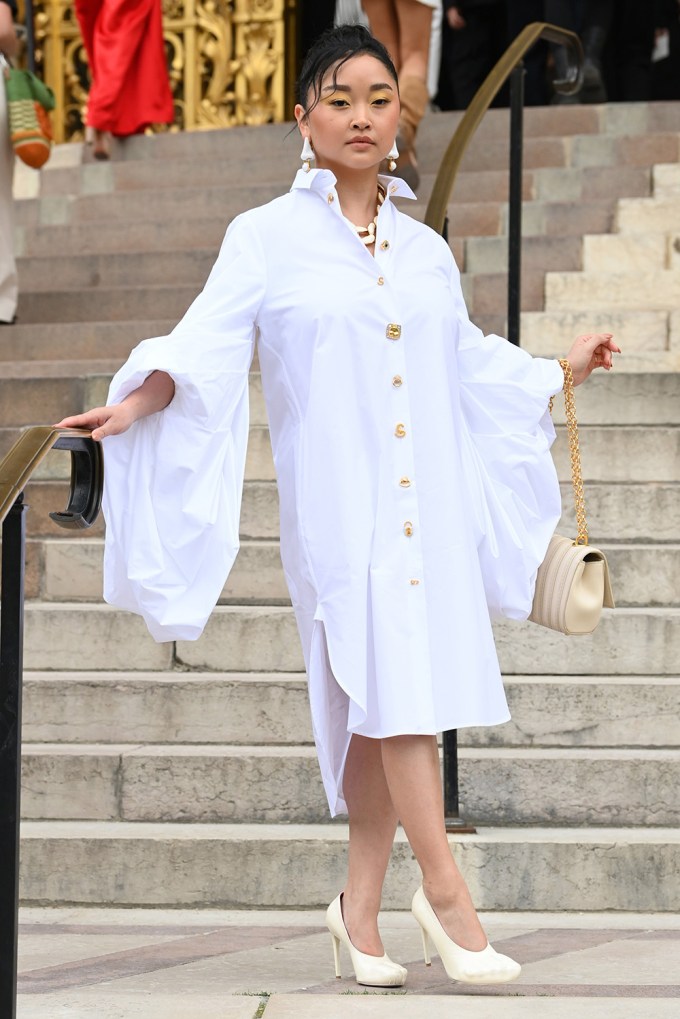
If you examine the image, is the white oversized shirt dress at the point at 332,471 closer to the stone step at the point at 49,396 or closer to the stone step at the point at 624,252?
the stone step at the point at 49,396

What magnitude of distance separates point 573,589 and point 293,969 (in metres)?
0.97

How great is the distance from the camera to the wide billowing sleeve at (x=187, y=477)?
347cm

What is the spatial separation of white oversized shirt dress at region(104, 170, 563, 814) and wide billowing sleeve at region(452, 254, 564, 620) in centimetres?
8

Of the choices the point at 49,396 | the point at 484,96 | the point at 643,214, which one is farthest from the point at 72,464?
the point at 643,214

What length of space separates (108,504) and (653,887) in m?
1.64

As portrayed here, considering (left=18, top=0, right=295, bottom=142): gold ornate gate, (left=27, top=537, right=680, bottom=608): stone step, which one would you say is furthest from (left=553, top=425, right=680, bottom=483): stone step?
(left=18, top=0, right=295, bottom=142): gold ornate gate

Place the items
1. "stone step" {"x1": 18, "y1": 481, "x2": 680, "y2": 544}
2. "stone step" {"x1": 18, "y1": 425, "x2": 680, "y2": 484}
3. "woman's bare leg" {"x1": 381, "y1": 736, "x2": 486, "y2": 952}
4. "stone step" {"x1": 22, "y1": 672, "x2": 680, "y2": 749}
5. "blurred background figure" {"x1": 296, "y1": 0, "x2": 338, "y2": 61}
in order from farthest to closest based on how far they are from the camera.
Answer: "blurred background figure" {"x1": 296, "y1": 0, "x2": 338, "y2": 61}, "stone step" {"x1": 18, "y1": 425, "x2": 680, "y2": 484}, "stone step" {"x1": 18, "y1": 481, "x2": 680, "y2": 544}, "stone step" {"x1": 22, "y1": 672, "x2": 680, "y2": 749}, "woman's bare leg" {"x1": 381, "y1": 736, "x2": 486, "y2": 952}

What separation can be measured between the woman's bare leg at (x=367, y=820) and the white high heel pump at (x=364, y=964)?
3cm

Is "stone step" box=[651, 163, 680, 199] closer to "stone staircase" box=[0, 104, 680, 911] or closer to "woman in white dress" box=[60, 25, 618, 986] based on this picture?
"stone staircase" box=[0, 104, 680, 911]

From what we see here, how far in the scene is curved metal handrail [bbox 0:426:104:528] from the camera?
298 cm

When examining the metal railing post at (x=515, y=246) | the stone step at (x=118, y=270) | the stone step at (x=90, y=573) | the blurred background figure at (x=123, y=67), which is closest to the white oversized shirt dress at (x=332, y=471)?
the stone step at (x=90, y=573)

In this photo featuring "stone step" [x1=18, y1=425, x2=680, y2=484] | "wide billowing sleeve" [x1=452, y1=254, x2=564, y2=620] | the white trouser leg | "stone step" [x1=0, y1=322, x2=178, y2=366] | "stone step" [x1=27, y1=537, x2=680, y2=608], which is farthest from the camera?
the white trouser leg

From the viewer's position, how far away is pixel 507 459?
3.72 meters

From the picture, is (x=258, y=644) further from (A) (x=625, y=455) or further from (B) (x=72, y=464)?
(B) (x=72, y=464)
